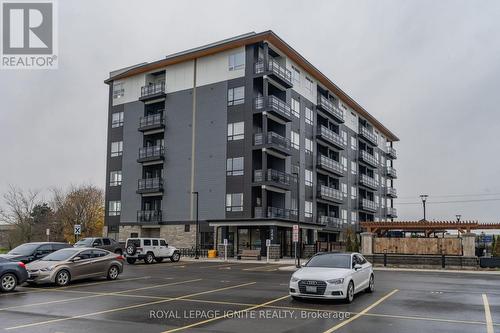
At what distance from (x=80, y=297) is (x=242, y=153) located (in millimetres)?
33650

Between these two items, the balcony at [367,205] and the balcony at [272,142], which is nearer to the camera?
the balcony at [272,142]

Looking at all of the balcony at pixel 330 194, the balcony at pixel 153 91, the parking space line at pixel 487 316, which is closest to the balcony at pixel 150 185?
the balcony at pixel 153 91

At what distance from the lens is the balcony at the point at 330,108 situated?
61.8 metres

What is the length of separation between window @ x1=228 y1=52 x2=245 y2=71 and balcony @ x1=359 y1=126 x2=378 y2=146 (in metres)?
33.3

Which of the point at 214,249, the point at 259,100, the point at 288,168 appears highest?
the point at 259,100

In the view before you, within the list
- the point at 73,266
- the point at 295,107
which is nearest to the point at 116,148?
the point at 295,107

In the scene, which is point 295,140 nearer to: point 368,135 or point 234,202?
point 234,202

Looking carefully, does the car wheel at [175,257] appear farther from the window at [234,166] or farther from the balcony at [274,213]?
the window at [234,166]

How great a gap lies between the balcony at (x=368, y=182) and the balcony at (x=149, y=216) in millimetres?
35801

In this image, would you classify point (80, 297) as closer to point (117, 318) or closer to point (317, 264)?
point (117, 318)

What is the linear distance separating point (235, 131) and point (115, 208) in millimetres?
19188

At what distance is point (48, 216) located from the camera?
70875mm

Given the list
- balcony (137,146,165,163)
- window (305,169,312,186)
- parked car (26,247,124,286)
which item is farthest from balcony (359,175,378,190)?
parked car (26,247,124,286)

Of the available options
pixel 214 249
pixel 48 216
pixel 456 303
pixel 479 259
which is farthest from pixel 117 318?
pixel 48 216
